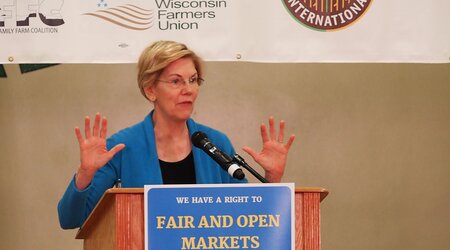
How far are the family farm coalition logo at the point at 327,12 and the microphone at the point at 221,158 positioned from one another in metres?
1.55

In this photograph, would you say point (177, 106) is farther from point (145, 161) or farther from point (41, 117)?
point (41, 117)

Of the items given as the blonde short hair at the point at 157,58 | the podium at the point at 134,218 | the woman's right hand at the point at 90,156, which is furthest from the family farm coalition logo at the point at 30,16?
the podium at the point at 134,218

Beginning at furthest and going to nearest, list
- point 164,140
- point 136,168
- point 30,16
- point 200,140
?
point 30,16 < point 164,140 < point 136,168 < point 200,140

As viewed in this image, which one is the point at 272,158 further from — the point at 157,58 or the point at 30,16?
the point at 30,16

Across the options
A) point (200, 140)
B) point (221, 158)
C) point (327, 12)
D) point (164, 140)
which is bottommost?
point (221, 158)

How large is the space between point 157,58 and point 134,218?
135 cm

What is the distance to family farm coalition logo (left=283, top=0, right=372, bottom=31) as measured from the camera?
476cm

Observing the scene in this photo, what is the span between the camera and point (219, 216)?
2695mm

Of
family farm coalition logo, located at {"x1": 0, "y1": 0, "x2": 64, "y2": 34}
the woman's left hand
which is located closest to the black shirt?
the woman's left hand

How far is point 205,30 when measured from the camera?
4688mm

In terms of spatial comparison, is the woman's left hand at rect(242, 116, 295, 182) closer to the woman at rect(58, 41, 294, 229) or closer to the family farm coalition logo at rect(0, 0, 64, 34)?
the woman at rect(58, 41, 294, 229)

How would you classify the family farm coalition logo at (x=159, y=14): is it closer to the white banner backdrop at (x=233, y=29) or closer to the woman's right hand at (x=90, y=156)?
the white banner backdrop at (x=233, y=29)

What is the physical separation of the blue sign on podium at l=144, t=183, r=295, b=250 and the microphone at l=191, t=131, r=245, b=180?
33cm

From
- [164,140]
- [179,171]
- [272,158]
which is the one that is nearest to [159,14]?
[164,140]
